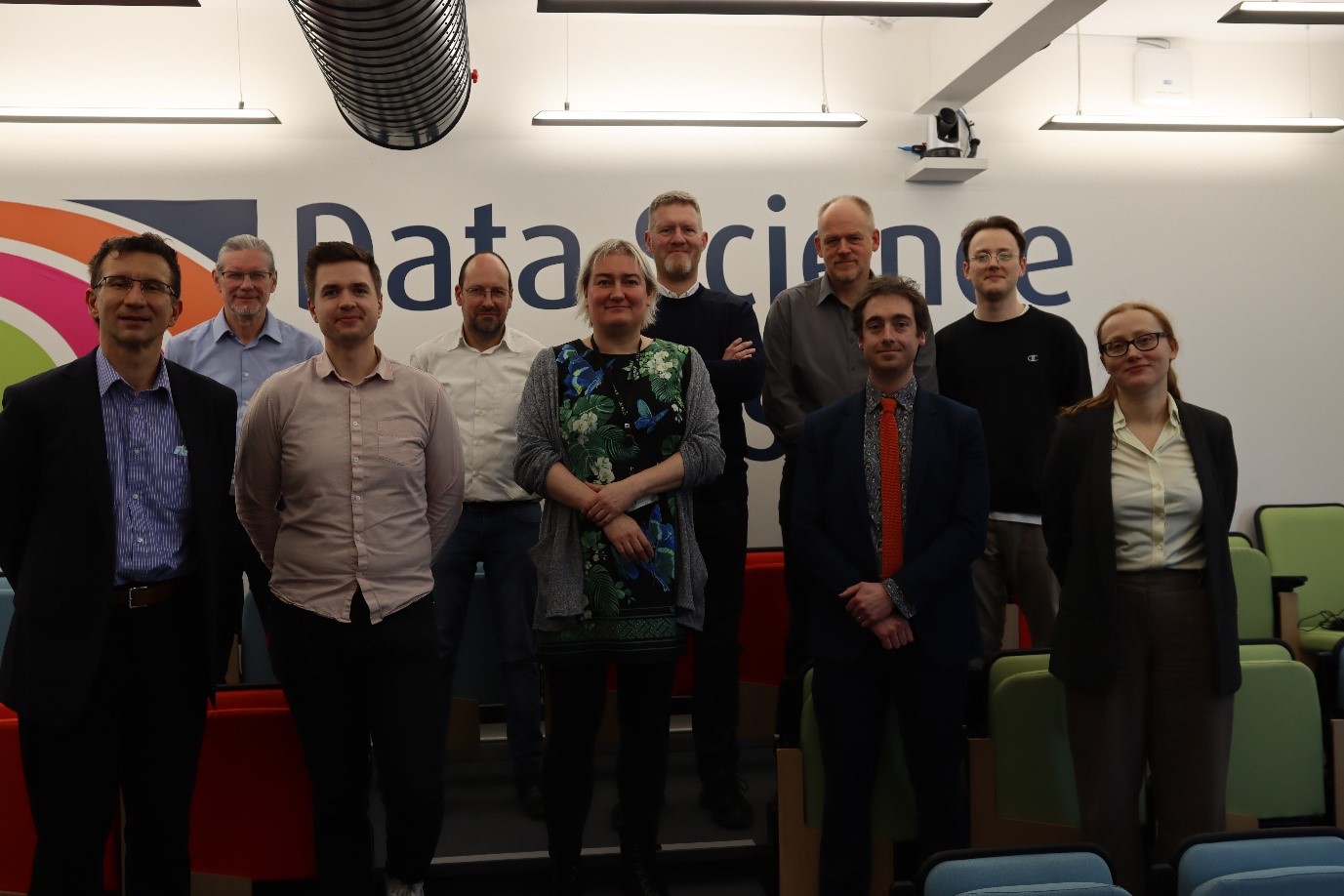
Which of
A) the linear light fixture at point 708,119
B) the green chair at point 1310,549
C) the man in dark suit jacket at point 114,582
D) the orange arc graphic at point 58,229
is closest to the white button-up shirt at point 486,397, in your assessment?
the man in dark suit jacket at point 114,582

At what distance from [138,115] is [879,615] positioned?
3.89 m

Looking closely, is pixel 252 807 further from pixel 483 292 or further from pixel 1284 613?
pixel 1284 613

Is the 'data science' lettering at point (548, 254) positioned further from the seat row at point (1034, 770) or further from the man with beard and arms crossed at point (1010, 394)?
the seat row at point (1034, 770)

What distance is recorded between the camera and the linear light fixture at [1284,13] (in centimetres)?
412

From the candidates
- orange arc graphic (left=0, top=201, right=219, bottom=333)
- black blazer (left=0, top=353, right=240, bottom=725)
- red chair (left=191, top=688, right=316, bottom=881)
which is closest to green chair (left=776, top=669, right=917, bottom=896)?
red chair (left=191, top=688, right=316, bottom=881)

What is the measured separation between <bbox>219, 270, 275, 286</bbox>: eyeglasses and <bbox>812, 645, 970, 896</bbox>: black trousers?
7.34 feet

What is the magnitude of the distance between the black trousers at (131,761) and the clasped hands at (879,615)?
1.48 m

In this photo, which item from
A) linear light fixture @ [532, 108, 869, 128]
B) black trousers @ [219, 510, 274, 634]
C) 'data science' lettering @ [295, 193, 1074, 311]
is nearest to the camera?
black trousers @ [219, 510, 274, 634]

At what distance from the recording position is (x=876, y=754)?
267cm

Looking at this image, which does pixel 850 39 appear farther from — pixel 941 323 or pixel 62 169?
pixel 62 169

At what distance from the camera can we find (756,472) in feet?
17.3

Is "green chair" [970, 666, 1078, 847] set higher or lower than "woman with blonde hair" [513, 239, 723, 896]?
lower

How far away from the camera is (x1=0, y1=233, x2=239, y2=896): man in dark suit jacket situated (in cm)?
219

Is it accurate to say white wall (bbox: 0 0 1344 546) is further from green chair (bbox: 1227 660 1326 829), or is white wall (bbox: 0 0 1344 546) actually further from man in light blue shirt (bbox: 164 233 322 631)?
green chair (bbox: 1227 660 1326 829)
